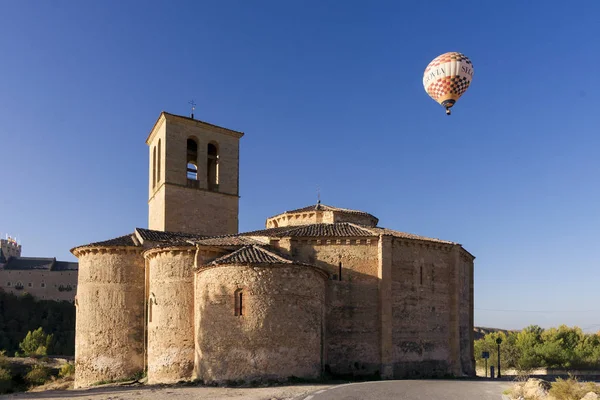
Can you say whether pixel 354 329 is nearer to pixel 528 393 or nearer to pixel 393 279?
pixel 393 279

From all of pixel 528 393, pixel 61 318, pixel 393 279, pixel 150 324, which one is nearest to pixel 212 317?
pixel 150 324

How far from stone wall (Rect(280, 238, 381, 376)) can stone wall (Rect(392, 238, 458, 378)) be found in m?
0.94

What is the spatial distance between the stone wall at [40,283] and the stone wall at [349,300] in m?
59.9

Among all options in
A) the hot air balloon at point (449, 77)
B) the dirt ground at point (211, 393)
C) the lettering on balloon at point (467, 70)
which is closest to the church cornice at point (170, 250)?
the dirt ground at point (211, 393)

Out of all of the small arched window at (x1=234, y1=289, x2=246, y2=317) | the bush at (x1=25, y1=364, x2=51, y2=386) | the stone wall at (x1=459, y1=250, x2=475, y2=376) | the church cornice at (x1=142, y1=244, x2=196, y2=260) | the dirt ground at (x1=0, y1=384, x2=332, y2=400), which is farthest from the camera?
the bush at (x1=25, y1=364, x2=51, y2=386)

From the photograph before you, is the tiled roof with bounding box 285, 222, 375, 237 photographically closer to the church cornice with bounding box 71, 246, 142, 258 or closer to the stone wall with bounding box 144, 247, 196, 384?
the stone wall with bounding box 144, 247, 196, 384

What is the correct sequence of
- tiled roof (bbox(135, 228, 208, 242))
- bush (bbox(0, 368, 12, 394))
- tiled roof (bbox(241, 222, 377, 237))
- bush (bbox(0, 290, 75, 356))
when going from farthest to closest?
bush (bbox(0, 290, 75, 356)) → bush (bbox(0, 368, 12, 394)) → tiled roof (bbox(135, 228, 208, 242)) → tiled roof (bbox(241, 222, 377, 237))

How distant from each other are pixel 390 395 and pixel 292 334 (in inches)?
Answer: 196

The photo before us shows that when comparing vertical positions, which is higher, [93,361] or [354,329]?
[354,329]

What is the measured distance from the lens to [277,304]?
17344 mm

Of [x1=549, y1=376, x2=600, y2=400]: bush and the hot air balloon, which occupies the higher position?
the hot air balloon

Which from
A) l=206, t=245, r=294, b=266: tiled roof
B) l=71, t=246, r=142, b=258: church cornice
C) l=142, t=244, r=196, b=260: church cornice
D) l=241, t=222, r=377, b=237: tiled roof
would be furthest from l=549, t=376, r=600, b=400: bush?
l=71, t=246, r=142, b=258: church cornice

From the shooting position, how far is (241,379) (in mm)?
16625

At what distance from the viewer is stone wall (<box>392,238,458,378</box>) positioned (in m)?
20.9
